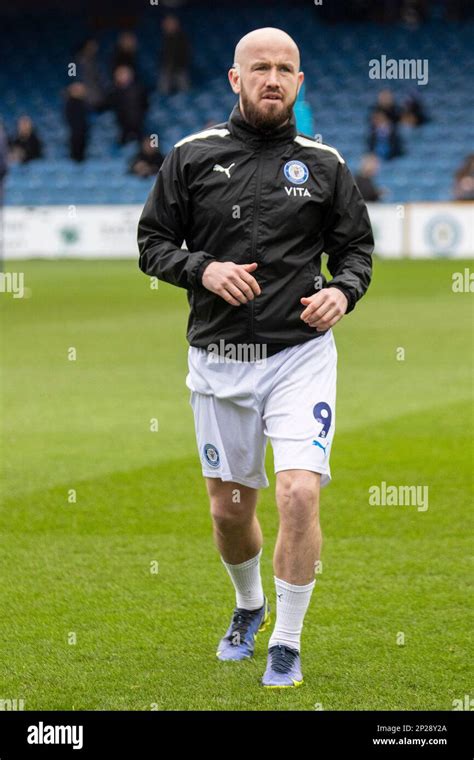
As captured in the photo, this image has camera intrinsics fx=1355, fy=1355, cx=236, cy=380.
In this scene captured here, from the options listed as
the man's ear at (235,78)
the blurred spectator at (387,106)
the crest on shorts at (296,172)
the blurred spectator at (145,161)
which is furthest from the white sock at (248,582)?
the blurred spectator at (145,161)

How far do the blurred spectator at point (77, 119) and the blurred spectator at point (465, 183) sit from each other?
9.58m

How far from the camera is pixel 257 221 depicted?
510 centimetres

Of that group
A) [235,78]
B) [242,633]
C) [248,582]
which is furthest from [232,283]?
[242,633]

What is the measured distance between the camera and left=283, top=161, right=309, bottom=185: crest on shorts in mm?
5125

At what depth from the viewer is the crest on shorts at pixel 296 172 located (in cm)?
512

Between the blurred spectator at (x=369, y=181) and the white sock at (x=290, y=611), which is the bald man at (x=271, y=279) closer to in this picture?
the white sock at (x=290, y=611)

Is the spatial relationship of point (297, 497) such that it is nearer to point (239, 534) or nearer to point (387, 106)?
point (239, 534)

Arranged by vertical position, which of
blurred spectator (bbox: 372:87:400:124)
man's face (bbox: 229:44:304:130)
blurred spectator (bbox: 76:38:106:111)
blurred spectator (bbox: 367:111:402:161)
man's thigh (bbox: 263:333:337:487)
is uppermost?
blurred spectator (bbox: 76:38:106:111)

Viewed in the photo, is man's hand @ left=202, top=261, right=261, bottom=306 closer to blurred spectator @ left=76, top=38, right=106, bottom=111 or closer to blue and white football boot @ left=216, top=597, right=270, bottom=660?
blue and white football boot @ left=216, top=597, right=270, bottom=660

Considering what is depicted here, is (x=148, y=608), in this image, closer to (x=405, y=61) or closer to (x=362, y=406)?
(x=362, y=406)

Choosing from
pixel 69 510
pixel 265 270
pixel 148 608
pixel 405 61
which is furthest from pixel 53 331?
pixel 405 61

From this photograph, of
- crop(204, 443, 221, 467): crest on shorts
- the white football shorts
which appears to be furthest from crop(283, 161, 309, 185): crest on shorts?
crop(204, 443, 221, 467): crest on shorts

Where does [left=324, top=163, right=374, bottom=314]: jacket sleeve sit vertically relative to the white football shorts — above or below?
above

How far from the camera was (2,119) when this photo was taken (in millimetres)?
37188
